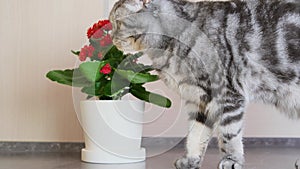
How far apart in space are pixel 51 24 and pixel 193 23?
0.86m

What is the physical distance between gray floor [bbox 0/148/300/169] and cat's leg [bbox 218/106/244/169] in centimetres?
16

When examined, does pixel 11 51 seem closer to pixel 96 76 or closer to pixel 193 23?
pixel 96 76

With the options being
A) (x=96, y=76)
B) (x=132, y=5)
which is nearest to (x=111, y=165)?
(x=96, y=76)

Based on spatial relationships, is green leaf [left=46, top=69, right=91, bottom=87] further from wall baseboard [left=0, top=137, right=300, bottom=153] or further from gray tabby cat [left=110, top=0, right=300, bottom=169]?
wall baseboard [left=0, top=137, right=300, bottom=153]

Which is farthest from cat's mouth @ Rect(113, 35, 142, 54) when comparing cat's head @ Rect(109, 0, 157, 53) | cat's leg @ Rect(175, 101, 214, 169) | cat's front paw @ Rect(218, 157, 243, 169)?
cat's front paw @ Rect(218, 157, 243, 169)

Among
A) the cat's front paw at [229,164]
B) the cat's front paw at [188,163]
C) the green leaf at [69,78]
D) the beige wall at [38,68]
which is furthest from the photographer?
the beige wall at [38,68]

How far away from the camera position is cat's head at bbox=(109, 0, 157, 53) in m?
1.48

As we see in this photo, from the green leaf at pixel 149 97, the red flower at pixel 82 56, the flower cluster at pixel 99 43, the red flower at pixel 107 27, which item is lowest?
the green leaf at pixel 149 97

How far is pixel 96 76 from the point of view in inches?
62.7

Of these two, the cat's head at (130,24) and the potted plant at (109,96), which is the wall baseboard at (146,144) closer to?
the potted plant at (109,96)

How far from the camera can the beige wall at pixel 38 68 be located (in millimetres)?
2064

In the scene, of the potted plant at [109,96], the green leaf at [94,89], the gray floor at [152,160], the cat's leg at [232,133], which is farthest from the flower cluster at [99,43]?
the cat's leg at [232,133]

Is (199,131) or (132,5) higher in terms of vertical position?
(132,5)

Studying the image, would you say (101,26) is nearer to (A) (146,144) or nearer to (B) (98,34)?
(B) (98,34)
